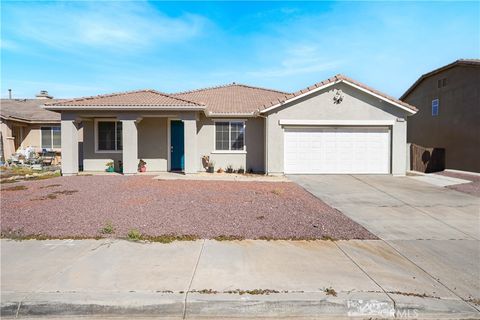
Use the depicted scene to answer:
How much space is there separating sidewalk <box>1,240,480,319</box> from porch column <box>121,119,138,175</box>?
9.35m

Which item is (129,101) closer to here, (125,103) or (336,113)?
(125,103)

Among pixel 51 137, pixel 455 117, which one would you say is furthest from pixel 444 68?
pixel 51 137

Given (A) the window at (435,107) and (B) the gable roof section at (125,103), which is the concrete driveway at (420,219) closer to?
(B) the gable roof section at (125,103)

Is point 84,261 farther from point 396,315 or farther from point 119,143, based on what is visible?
point 119,143

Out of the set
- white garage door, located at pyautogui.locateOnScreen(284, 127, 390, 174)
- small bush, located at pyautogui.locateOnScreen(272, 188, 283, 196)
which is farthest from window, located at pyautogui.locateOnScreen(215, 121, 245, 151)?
small bush, located at pyautogui.locateOnScreen(272, 188, 283, 196)

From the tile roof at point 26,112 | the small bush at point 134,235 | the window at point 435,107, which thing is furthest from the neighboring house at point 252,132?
the small bush at point 134,235

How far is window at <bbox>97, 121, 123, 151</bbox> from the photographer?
16875 millimetres

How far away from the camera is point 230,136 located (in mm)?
16844

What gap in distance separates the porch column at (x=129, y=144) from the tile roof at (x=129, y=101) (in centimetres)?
92

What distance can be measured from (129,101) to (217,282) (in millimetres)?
12851

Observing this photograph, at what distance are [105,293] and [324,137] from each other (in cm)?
1335

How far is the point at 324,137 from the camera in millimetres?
15672

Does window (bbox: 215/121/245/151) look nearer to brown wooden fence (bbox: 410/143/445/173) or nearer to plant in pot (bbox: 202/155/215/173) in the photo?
plant in pot (bbox: 202/155/215/173)

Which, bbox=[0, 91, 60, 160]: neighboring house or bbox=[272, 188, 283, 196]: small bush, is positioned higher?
bbox=[0, 91, 60, 160]: neighboring house
